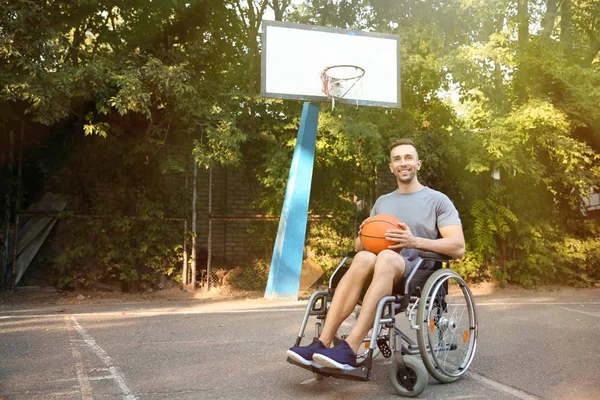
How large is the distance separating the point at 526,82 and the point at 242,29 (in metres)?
5.29

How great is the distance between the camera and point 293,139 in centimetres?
1005

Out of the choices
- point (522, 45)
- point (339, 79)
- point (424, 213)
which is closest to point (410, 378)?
point (424, 213)

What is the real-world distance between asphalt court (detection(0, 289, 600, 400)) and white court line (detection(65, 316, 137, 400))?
13mm

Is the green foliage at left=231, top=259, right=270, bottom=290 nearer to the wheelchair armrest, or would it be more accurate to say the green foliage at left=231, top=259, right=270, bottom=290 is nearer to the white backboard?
the white backboard

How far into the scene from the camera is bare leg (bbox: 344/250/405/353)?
3488mm

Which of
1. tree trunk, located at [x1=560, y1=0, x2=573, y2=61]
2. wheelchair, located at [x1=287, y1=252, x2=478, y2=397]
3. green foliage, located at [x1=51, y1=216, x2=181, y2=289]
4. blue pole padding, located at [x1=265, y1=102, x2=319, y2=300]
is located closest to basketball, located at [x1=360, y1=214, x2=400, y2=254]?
wheelchair, located at [x1=287, y1=252, x2=478, y2=397]

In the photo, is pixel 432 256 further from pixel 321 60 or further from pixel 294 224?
pixel 321 60

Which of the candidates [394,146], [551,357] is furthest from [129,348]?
[551,357]

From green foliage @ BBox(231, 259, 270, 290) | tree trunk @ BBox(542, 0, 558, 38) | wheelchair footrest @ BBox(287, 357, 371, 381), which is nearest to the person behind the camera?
wheelchair footrest @ BBox(287, 357, 371, 381)

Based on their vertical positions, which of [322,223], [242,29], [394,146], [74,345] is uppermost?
[242,29]

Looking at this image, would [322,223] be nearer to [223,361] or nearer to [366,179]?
[366,179]

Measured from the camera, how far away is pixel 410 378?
11.8 feet

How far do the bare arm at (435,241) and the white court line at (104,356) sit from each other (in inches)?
73.9

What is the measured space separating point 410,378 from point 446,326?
20.4 inches
